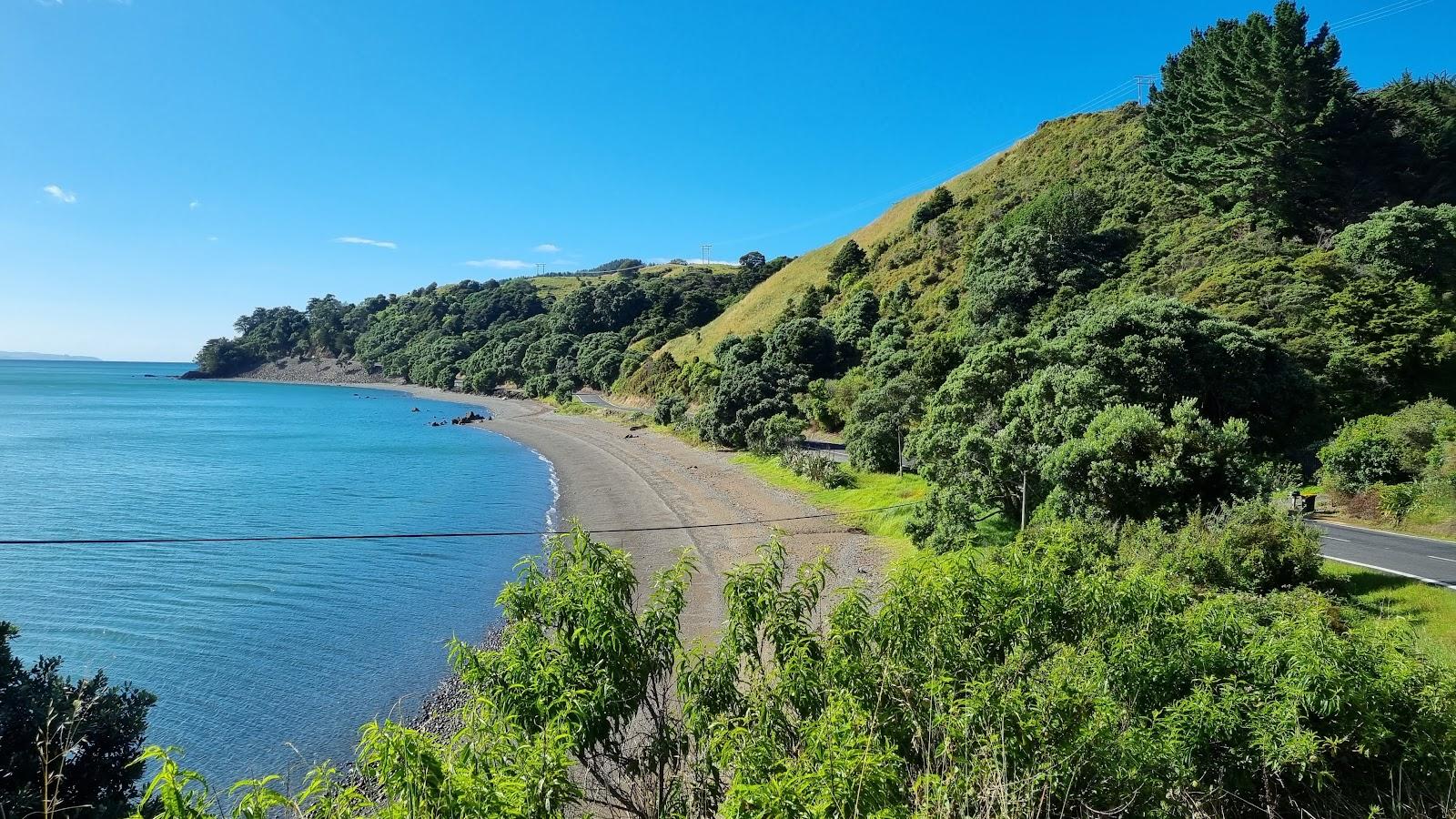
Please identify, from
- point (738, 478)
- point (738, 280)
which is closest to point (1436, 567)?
point (738, 478)

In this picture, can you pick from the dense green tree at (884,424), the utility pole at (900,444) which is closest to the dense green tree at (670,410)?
the dense green tree at (884,424)

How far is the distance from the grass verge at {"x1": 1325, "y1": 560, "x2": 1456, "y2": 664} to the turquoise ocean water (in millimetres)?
17689

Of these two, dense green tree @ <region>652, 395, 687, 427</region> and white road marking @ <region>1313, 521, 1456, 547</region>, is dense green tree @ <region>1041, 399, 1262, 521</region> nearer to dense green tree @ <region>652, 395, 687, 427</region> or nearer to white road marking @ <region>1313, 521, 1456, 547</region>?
white road marking @ <region>1313, 521, 1456, 547</region>

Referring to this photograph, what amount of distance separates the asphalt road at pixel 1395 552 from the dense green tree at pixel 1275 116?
29.8m

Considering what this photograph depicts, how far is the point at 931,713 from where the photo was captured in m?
6.66

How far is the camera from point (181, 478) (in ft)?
144

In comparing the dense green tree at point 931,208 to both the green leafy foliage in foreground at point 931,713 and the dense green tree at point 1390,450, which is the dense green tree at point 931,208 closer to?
the dense green tree at point 1390,450

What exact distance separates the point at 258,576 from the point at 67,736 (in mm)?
20249

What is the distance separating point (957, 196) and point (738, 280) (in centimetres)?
4519

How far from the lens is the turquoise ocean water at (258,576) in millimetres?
15955

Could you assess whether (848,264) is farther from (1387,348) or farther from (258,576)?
(258,576)

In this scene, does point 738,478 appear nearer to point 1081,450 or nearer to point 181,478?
point 1081,450

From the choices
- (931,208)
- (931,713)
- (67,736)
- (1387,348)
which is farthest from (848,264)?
(67,736)

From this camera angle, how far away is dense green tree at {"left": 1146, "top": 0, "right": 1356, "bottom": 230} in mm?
41062
